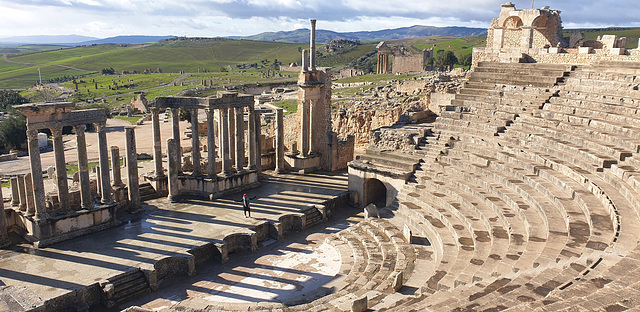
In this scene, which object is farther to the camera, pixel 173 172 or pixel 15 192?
pixel 173 172

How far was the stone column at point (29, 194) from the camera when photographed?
18.6 m

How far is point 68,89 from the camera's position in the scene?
4092 inches

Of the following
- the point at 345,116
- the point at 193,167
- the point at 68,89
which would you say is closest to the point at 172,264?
the point at 193,167

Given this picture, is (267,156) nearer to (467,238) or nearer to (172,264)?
(172,264)

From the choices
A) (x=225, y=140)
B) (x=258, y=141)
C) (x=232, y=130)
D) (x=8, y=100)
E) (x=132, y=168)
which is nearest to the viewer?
(x=132, y=168)

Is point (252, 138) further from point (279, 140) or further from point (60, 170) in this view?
point (60, 170)

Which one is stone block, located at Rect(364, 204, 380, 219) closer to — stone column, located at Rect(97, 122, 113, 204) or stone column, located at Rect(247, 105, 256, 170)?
stone column, located at Rect(247, 105, 256, 170)

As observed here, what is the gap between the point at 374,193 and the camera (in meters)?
25.8

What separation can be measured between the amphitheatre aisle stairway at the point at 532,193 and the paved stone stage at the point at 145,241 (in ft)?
19.1

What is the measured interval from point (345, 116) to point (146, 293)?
828 inches

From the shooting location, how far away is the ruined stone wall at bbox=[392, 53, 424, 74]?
75688mm

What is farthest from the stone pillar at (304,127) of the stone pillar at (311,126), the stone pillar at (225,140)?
the stone pillar at (225,140)

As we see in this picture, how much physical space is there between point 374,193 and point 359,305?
13061mm

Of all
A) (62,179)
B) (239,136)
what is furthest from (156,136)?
(62,179)
